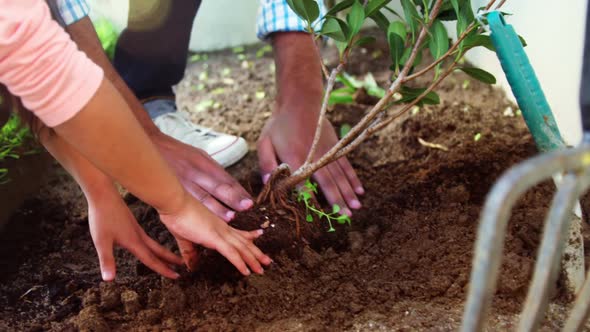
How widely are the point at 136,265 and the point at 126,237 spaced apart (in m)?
0.16

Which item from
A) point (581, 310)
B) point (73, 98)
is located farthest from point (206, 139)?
point (581, 310)

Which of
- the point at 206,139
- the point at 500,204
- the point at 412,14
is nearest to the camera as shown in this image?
the point at 500,204

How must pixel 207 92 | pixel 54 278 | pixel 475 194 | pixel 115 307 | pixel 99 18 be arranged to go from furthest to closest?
pixel 99 18, pixel 207 92, pixel 475 194, pixel 54 278, pixel 115 307

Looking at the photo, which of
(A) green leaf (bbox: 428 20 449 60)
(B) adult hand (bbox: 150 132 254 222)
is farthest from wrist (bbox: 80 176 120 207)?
(A) green leaf (bbox: 428 20 449 60)

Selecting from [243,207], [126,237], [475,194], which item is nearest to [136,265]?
[126,237]

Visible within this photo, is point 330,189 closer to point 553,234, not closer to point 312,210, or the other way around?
point 312,210

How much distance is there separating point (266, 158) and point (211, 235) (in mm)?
528

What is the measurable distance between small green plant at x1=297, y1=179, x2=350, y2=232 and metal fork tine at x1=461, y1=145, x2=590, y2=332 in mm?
827

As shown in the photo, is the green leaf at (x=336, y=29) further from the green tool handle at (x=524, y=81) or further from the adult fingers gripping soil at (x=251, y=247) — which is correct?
the adult fingers gripping soil at (x=251, y=247)

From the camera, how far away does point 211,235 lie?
1.20m

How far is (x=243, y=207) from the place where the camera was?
1.45m

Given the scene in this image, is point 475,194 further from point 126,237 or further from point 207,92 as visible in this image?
point 207,92

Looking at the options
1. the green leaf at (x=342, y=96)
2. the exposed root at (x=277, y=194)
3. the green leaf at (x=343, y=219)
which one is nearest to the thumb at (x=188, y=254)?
the exposed root at (x=277, y=194)

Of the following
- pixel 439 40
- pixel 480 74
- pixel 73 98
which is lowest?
pixel 480 74
